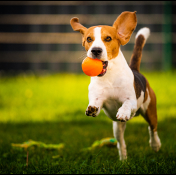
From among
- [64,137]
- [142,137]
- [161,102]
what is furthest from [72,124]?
[161,102]

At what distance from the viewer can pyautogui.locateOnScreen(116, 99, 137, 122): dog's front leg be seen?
2.52 meters

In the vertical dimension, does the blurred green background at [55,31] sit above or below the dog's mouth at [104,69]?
above

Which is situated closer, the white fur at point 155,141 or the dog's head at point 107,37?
the dog's head at point 107,37

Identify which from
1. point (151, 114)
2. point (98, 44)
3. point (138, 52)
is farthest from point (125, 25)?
point (151, 114)

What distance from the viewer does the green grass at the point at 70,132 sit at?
2871 mm

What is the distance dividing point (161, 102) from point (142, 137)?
229cm

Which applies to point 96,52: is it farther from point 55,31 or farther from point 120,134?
point 55,31

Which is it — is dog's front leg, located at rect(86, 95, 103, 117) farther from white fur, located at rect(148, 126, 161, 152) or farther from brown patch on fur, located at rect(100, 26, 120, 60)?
white fur, located at rect(148, 126, 161, 152)

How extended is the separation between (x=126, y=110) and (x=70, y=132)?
2297 mm

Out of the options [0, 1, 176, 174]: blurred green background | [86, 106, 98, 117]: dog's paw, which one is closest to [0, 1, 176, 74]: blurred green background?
[0, 1, 176, 174]: blurred green background

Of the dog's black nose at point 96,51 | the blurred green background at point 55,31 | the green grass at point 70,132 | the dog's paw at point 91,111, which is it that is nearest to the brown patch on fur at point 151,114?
the green grass at point 70,132

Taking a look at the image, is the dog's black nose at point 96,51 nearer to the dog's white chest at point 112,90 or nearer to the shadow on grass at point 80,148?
the dog's white chest at point 112,90

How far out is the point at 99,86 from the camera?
9.30 feet

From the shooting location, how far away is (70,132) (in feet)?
15.5
